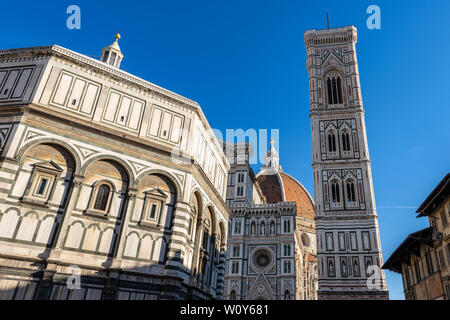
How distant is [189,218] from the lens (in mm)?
15250

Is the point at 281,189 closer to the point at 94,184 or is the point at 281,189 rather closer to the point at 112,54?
the point at 112,54

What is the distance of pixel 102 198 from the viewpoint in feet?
43.9

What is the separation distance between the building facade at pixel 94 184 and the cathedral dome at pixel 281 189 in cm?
7184

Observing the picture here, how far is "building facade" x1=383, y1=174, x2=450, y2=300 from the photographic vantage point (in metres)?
17.6

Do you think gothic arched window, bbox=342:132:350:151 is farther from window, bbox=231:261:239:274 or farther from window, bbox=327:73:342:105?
window, bbox=231:261:239:274

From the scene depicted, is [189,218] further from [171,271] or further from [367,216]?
[367,216]

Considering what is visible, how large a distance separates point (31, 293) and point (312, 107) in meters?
39.8

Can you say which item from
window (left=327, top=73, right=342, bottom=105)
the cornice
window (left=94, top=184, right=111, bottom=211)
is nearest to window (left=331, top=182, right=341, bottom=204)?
window (left=327, top=73, right=342, bottom=105)

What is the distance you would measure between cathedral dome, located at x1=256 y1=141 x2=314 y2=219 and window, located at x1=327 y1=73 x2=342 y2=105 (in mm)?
43360

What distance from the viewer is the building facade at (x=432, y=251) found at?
57.7 feet

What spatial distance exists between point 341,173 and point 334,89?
13.1 m

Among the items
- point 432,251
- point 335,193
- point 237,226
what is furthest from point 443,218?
point 237,226
